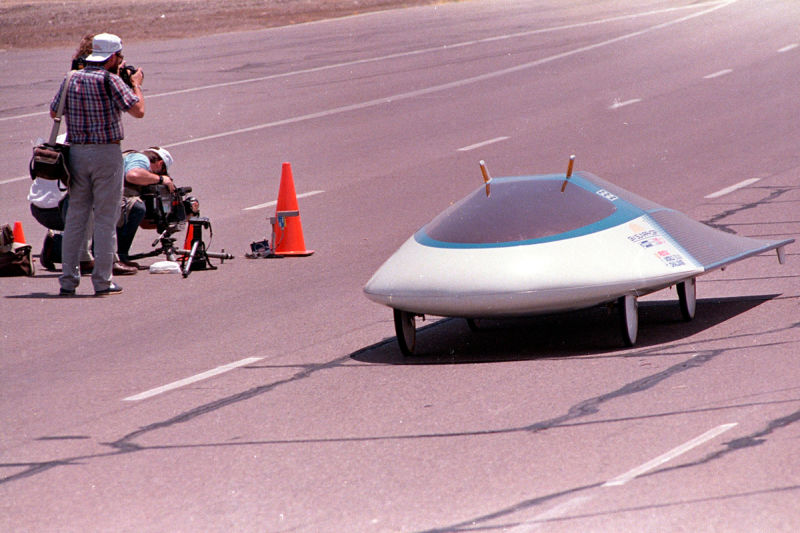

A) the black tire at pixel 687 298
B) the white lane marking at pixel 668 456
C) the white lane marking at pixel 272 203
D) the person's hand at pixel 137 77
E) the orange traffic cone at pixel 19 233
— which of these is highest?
A: the person's hand at pixel 137 77

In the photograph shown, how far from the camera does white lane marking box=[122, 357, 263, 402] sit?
289 inches

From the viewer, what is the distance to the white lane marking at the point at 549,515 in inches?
193

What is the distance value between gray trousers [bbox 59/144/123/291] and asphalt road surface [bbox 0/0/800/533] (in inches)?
12.4

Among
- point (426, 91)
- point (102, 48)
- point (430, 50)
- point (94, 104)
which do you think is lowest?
point (426, 91)

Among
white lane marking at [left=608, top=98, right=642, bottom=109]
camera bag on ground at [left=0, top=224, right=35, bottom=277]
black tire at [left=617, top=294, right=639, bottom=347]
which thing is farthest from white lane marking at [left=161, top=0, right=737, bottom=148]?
black tire at [left=617, top=294, right=639, bottom=347]

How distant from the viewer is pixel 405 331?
26.3ft

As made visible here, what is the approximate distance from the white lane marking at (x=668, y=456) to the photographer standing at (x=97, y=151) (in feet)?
19.8

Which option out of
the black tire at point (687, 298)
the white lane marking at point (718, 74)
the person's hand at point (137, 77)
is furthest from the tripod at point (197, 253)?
the white lane marking at point (718, 74)

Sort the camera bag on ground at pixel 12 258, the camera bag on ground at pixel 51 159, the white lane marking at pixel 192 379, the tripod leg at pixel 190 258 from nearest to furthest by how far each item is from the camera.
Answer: the white lane marking at pixel 192 379 < the camera bag on ground at pixel 51 159 < the tripod leg at pixel 190 258 < the camera bag on ground at pixel 12 258

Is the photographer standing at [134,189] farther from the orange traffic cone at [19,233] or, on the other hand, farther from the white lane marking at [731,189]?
the white lane marking at [731,189]

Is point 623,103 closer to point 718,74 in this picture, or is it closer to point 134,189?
point 718,74

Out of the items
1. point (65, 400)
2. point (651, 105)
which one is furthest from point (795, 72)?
point (65, 400)

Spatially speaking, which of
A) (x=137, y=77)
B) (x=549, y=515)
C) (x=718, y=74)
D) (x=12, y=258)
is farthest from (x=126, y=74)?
(x=718, y=74)

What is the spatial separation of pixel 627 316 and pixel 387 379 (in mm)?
1491
